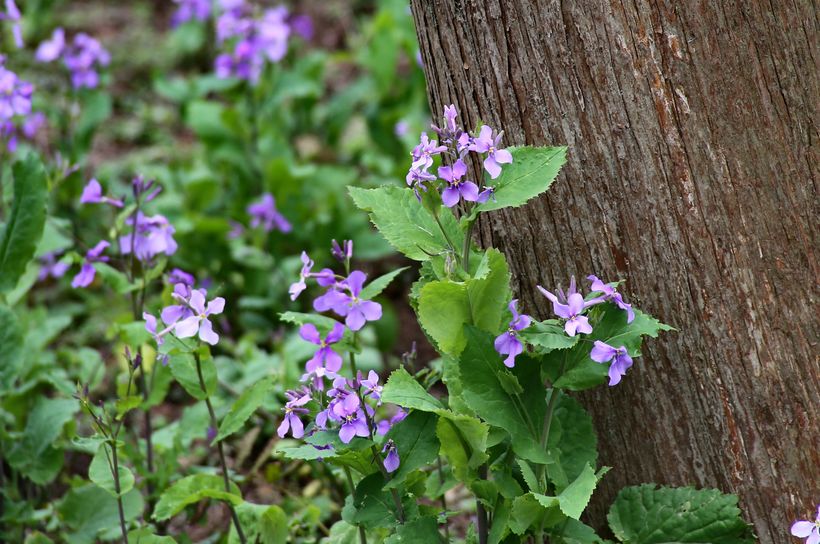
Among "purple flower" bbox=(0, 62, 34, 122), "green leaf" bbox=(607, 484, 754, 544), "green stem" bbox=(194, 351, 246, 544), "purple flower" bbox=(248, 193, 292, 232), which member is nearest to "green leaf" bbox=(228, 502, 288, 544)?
"green stem" bbox=(194, 351, 246, 544)

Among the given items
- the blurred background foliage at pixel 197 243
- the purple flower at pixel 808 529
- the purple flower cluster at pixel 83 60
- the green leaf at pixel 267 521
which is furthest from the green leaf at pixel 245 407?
the purple flower cluster at pixel 83 60

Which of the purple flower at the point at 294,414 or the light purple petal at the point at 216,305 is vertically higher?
the light purple petal at the point at 216,305

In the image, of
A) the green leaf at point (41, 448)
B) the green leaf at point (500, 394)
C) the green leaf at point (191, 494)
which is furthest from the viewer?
the green leaf at point (41, 448)

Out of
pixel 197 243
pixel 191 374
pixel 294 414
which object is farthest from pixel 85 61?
pixel 294 414

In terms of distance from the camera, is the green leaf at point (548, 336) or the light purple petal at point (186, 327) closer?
the green leaf at point (548, 336)

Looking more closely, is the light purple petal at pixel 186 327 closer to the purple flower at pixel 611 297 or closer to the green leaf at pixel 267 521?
the green leaf at pixel 267 521

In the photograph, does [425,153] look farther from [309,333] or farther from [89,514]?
[89,514]

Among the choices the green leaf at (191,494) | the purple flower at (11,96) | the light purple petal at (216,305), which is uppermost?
the purple flower at (11,96)

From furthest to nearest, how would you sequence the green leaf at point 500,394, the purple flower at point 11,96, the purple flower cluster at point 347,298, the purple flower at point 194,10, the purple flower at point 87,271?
the purple flower at point 194,10 < the purple flower at point 11,96 < the purple flower at point 87,271 < the purple flower cluster at point 347,298 < the green leaf at point 500,394
